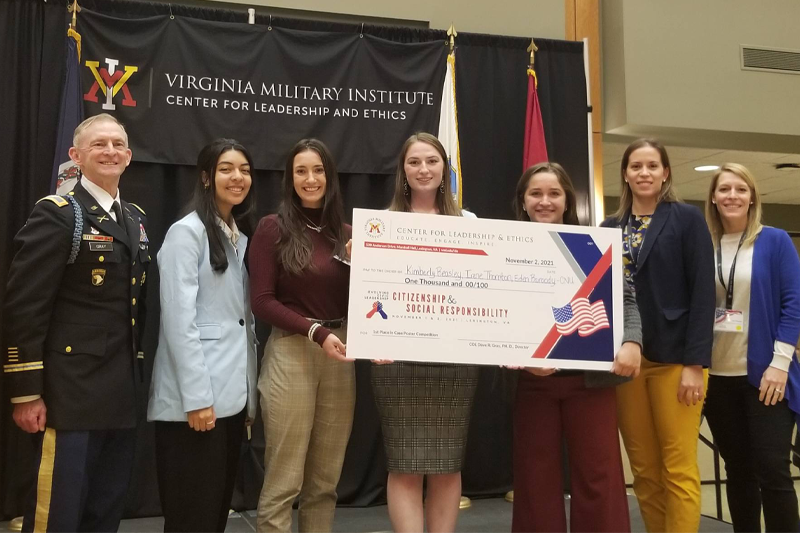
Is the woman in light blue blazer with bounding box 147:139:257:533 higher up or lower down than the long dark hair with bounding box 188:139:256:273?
lower down

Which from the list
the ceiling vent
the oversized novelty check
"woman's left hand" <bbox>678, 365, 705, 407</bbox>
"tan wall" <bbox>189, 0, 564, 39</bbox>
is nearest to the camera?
the oversized novelty check

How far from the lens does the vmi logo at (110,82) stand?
3520mm

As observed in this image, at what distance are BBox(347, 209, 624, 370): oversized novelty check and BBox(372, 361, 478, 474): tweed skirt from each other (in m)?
0.17

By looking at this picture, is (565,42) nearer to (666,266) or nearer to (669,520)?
(666,266)

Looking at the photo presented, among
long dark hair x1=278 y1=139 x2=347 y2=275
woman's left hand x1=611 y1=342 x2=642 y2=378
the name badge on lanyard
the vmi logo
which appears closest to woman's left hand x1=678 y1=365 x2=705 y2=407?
woman's left hand x1=611 y1=342 x2=642 y2=378

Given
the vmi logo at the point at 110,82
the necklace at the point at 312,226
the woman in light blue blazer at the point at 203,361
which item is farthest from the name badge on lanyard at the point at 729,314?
the vmi logo at the point at 110,82

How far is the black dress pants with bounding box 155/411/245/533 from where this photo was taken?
2170 millimetres

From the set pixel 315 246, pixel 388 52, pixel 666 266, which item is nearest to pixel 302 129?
pixel 388 52

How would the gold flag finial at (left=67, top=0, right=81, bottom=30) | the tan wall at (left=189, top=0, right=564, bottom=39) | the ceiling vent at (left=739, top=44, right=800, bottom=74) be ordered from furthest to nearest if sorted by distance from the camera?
the ceiling vent at (left=739, top=44, right=800, bottom=74) → the tan wall at (left=189, top=0, right=564, bottom=39) → the gold flag finial at (left=67, top=0, right=81, bottom=30)

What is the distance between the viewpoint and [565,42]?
4297 mm

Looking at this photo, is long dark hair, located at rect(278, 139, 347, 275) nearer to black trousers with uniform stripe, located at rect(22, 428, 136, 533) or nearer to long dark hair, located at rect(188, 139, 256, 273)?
long dark hair, located at rect(188, 139, 256, 273)

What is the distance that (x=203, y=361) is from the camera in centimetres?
220

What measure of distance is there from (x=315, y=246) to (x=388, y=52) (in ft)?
6.57

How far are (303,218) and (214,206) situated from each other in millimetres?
316
